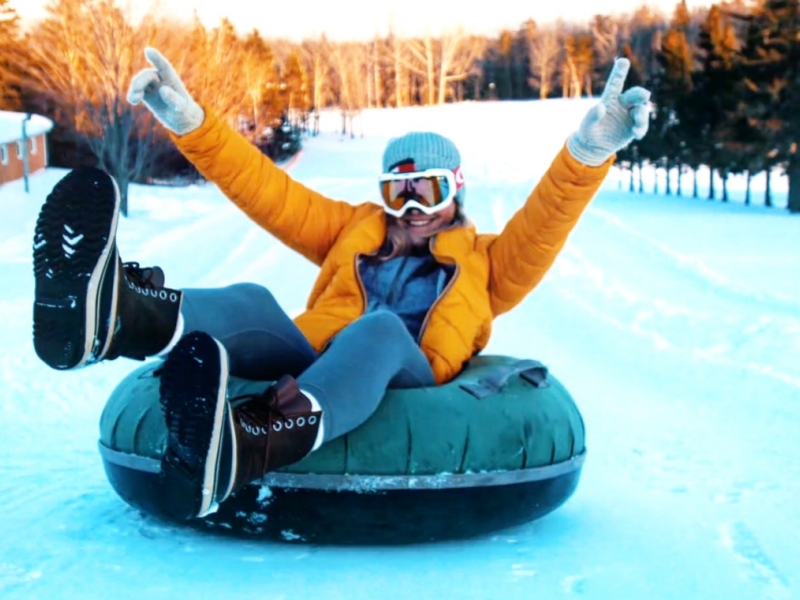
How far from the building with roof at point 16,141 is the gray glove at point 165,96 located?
57.2 ft

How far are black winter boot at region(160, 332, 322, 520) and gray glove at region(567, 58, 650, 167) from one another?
1.23 meters

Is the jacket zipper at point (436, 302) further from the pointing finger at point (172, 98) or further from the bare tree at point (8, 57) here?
the bare tree at point (8, 57)

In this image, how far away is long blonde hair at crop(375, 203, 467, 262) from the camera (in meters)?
3.07

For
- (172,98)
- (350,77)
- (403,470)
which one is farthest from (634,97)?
(350,77)

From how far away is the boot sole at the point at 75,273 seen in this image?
2.01 metres

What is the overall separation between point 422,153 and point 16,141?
63.9 feet

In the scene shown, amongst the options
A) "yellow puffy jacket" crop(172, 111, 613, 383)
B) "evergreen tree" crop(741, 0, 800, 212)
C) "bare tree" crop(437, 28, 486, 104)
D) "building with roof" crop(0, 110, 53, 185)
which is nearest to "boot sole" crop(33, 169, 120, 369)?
"yellow puffy jacket" crop(172, 111, 613, 383)

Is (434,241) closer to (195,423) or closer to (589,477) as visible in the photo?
(589,477)

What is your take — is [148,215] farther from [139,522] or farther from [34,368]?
[139,522]

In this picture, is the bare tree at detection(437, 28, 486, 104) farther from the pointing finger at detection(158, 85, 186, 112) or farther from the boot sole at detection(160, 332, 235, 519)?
the boot sole at detection(160, 332, 235, 519)

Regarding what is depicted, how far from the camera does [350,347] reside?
7.66 ft

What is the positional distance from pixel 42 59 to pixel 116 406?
1766 cm

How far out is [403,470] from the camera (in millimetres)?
2291

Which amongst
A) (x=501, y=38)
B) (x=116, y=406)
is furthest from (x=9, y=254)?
(x=501, y=38)
